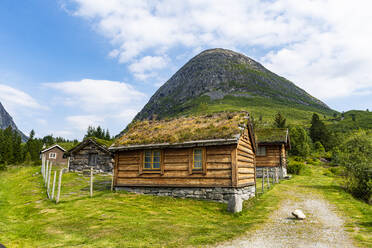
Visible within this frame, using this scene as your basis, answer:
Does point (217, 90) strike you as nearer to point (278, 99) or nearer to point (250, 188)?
point (278, 99)

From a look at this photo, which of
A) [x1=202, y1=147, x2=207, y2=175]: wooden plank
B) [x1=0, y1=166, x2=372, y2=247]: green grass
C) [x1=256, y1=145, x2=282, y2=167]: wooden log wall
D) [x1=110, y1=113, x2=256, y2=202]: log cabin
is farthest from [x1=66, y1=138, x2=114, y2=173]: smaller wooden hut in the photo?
[x1=202, y1=147, x2=207, y2=175]: wooden plank

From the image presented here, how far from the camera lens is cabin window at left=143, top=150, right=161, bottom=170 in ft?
50.2

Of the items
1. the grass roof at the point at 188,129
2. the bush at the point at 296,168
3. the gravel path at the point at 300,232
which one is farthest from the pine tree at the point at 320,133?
the gravel path at the point at 300,232

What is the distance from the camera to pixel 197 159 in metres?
14.0

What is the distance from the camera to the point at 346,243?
7039 mm

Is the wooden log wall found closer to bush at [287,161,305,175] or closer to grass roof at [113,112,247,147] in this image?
bush at [287,161,305,175]

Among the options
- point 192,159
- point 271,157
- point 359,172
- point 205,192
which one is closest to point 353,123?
point 271,157

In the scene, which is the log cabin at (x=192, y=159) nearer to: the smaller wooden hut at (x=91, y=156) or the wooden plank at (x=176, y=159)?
the wooden plank at (x=176, y=159)

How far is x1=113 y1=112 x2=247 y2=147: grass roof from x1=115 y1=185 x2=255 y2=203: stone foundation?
2787mm

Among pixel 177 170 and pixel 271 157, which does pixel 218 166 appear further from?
pixel 271 157

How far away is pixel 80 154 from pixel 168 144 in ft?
70.0

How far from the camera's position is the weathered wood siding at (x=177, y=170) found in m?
13.1

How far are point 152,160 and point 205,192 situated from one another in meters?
4.11

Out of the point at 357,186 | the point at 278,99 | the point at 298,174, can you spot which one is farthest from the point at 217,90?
the point at 357,186
